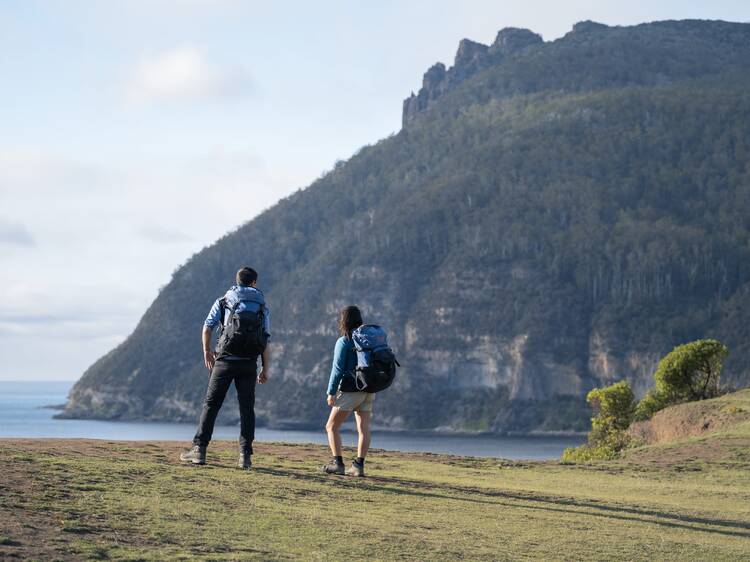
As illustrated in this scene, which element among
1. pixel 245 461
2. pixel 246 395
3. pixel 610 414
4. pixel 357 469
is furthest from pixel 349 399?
pixel 610 414

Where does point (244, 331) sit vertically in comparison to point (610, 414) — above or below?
below

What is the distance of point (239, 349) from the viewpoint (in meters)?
15.2

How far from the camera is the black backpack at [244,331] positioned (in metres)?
15.1

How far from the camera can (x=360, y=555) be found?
11117 mm

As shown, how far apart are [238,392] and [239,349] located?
2.09 feet

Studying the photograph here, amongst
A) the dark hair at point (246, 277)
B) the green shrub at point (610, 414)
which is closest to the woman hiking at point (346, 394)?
the dark hair at point (246, 277)

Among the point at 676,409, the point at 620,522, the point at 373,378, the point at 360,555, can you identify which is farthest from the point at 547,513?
the point at 676,409

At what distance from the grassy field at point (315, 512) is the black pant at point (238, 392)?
459 mm

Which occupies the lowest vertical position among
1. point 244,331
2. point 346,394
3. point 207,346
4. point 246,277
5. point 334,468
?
point 334,468

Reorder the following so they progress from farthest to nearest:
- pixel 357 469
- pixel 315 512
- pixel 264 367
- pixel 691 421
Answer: pixel 691 421
pixel 357 469
pixel 264 367
pixel 315 512

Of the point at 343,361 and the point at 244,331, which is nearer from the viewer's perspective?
the point at 244,331

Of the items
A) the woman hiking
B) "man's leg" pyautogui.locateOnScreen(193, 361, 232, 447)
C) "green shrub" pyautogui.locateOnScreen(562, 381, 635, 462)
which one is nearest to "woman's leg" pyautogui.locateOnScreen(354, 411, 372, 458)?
the woman hiking

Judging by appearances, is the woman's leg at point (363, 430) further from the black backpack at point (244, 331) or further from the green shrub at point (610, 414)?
the green shrub at point (610, 414)

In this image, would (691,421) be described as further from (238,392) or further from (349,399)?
(238,392)
